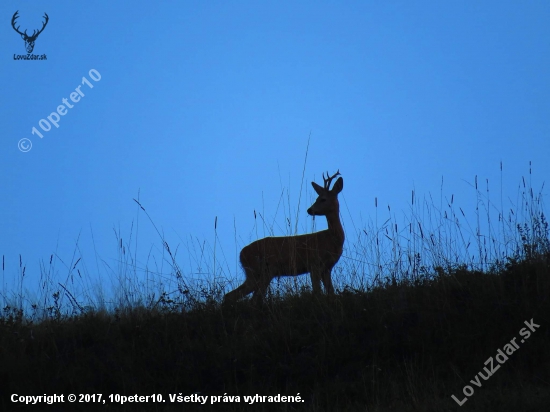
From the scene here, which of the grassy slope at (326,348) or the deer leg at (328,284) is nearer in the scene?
the grassy slope at (326,348)

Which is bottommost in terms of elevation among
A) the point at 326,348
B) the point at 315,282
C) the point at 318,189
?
the point at 326,348

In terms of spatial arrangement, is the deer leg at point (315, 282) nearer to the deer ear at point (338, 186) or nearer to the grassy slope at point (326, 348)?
the grassy slope at point (326, 348)

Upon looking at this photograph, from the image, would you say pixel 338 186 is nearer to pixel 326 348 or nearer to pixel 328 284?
pixel 328 284

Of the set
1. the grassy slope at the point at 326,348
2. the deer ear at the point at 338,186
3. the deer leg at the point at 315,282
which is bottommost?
the grassy slope at the point at 326,348

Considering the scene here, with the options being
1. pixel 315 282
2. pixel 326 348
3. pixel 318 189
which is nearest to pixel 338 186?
pixel 318 189

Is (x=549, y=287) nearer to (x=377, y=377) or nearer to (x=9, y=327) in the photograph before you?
(x=377, y=377)

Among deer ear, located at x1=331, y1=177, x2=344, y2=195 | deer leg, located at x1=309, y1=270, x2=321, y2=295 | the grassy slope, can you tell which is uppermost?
deer ear, located at x1=331, y1=177, x2=344, y2=195

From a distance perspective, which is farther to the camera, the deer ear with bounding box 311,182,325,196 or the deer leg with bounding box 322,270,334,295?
the deer ear with bounding box 311,182,325,196

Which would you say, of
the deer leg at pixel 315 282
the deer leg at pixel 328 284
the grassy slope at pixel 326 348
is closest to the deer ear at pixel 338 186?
the deer leg at pixel 328 284

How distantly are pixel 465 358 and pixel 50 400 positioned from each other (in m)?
3.79

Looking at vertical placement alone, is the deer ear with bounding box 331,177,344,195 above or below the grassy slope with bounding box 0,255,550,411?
above

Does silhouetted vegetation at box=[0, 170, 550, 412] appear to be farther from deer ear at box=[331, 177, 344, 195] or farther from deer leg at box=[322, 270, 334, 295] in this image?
deer ear at box=[331, 177, 344, 195]

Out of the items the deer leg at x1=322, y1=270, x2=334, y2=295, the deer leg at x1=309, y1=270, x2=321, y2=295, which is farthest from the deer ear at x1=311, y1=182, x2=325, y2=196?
the deer leg at x1=309, y1=270, x2=321, y2=295

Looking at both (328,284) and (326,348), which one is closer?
(326,348)
